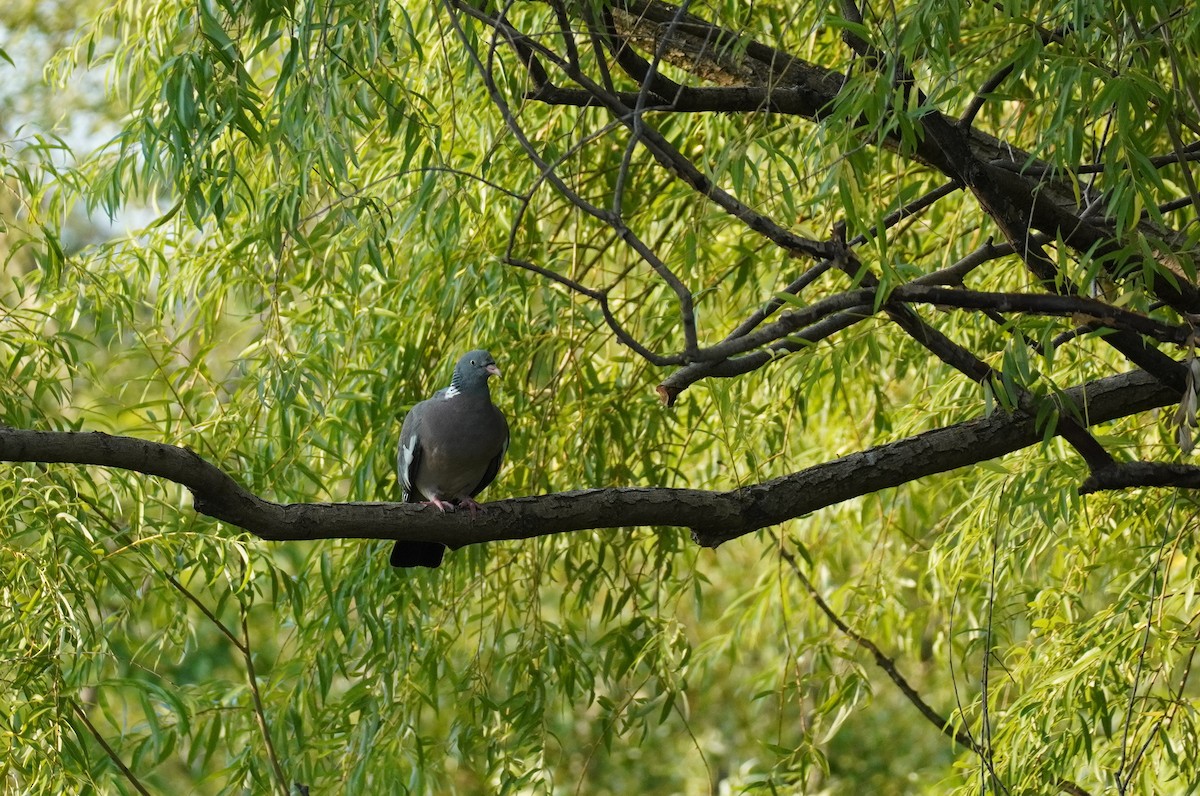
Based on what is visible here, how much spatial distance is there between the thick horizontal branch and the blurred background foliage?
159mm

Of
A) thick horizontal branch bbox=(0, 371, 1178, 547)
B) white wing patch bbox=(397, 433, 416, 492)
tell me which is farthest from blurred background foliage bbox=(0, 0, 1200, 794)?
Result: thick horizontal branch bbox=(0, 371, 1178, 547)

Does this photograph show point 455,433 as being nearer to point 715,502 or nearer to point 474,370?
point 474,370

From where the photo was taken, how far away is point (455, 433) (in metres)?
3.12

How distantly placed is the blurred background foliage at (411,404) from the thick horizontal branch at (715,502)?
159 mm

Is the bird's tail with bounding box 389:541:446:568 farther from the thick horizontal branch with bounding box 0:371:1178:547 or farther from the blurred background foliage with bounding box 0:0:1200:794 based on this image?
the thick horizontal branch with bounding box 0:371:1178:547

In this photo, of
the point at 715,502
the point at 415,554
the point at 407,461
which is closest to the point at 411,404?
the point at 407,461

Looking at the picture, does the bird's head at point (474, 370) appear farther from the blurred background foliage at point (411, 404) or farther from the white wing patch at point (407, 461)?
the white wing patch at point (407, 461)

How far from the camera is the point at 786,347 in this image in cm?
241

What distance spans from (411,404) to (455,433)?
206mm

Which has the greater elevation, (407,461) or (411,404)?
(411,404)

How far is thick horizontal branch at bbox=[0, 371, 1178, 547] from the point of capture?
220 cm

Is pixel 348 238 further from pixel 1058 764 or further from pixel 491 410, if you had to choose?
pixel 1058 764

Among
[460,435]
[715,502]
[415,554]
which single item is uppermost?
[460,435]

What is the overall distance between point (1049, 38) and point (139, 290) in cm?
232
